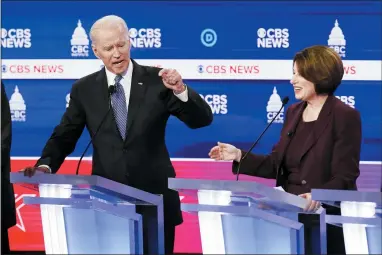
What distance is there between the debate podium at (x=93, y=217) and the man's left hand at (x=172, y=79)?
841mm

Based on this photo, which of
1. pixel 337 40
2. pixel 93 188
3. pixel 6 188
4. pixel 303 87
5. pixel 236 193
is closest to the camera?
pixel 236 193

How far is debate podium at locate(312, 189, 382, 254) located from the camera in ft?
6.91

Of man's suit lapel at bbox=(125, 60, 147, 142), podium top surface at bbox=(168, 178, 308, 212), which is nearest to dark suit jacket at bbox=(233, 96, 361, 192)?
man's suit lapel at bbox=(125, 60, 147, 142)

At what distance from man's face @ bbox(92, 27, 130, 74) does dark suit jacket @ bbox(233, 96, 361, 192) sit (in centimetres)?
70

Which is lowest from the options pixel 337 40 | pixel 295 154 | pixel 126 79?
pixel 295 154

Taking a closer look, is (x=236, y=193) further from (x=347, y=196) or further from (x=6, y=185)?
(x=6, y=185)

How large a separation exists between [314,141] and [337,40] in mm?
1944

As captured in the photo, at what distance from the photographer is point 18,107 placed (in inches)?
209

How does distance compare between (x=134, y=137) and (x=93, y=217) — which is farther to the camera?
(x=134, y=137)

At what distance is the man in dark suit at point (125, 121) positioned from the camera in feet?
11.8

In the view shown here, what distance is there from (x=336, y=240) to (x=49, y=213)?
1.00 m

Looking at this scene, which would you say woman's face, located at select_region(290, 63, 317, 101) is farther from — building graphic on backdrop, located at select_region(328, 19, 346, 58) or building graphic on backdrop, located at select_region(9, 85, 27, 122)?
building graphic on backdrop, located at select_region(9, 85, 27, 122)

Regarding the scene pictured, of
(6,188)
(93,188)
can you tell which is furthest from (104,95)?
(93,188)

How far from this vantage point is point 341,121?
336cm
